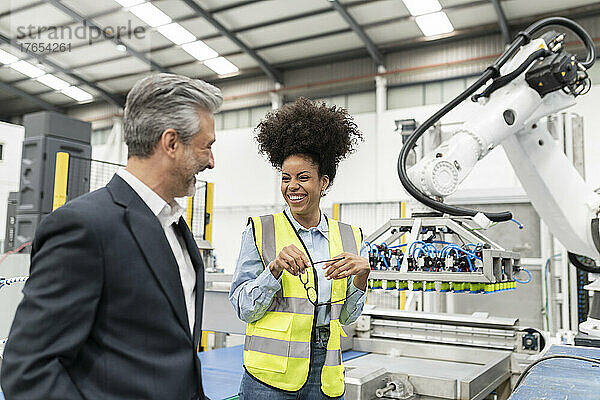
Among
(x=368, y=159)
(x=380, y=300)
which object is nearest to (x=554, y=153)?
(x=380, y=300)

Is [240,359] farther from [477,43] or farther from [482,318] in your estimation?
[477,43]

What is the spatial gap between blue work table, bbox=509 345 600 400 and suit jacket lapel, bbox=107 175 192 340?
92cm

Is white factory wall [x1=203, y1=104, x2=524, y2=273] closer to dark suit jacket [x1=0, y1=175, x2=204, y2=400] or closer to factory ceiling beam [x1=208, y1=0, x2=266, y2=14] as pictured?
factory ceiling beam [x1=208, y1=0, x2=266, y2=14]

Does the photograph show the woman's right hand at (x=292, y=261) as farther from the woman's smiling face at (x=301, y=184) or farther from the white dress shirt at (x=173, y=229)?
the white dress shirt at (x=173, y=229)

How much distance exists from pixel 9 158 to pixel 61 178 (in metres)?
1.85

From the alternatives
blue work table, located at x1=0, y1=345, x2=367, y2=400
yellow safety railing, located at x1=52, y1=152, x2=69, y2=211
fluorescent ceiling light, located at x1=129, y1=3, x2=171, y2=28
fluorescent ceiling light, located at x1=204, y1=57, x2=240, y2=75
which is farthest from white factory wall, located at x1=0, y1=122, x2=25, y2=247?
fluorescent ceiling light, located at x1=204, y1=57, x2=240, y2=75

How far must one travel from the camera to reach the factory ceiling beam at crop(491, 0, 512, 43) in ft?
25.3

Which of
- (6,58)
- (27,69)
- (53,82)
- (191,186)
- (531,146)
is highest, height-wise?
(6,58)

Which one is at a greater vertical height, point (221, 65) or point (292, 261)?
point (221, 65)

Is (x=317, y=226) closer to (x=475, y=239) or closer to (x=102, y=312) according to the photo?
(x=475, y=239)

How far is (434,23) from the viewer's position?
27.8 ft

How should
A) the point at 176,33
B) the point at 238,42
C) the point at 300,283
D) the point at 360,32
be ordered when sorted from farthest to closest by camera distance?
1. the point at 238,42
2. the point at 176,33
3. the point at 360,32
4. the point at 300,283

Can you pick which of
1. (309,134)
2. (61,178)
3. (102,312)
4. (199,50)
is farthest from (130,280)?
(199,50)

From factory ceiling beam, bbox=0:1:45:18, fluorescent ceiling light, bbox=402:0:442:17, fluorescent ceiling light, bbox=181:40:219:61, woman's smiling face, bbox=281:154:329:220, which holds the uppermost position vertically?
factory ceiling beam, bbox=0:1:45:18
